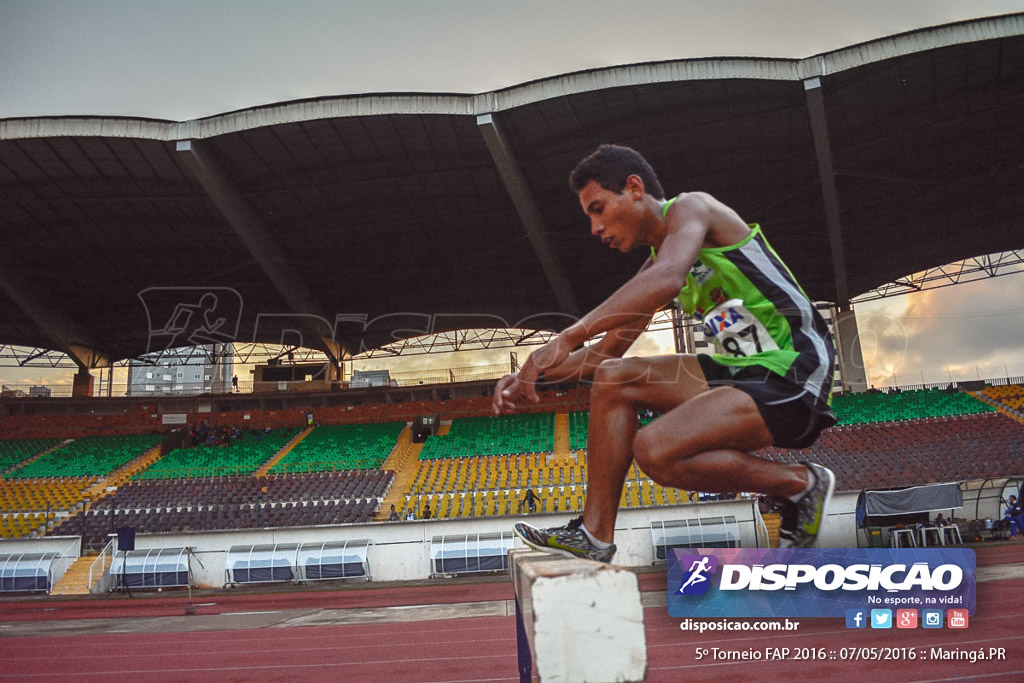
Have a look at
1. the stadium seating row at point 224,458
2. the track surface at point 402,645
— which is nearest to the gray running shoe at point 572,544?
the track surface at point 402,645

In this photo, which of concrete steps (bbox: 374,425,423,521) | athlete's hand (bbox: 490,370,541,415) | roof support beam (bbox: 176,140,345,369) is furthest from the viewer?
concrete steps (bbox: 374,425,423,521)

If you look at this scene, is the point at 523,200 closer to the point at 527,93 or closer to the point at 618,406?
the point at 527,93

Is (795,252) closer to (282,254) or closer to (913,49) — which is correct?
(913,49)

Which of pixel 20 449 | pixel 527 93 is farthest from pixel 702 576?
pixel 20 449

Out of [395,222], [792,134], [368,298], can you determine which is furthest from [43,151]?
[792,134]

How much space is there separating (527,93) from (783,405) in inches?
733

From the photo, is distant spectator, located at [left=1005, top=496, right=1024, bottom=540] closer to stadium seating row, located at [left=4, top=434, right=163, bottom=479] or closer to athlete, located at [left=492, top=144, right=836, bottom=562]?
athlete, located at [left=492, top=144, right=836, bottom=562]

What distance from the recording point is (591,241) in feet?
85.5

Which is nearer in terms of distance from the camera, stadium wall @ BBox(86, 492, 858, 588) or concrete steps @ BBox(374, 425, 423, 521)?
stadium wall @ BBox(86, 492, 858, 588)

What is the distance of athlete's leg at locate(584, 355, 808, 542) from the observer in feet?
7.15

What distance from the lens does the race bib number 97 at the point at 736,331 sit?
238 centimetres

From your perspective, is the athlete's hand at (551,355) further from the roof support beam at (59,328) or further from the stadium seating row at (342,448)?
the roof support beam at (59,328)

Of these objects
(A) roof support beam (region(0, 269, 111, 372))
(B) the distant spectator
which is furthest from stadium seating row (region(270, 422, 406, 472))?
(B) the distant spectator

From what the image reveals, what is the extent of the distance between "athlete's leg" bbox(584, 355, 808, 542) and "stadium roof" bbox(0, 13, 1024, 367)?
59.0 ft
